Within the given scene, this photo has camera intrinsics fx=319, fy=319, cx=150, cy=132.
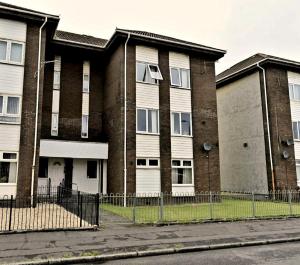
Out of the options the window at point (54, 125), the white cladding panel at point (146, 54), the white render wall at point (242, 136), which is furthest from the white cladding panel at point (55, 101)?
the white render wall at point (242, 136)

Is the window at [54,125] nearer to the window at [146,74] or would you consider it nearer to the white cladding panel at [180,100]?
the window at [146,74]

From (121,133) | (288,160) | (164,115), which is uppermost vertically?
(164,115)

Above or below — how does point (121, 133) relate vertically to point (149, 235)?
above

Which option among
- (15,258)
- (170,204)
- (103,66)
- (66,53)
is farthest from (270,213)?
(66,53)

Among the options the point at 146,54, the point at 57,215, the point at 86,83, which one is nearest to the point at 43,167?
the point at 86,83

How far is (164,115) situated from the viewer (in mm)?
19328

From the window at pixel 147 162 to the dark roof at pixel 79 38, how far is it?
8368mm

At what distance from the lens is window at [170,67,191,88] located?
20172mm

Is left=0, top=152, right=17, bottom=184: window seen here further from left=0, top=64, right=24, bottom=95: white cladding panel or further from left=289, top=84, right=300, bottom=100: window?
left=289, top=84, right=300, bottom=100: window

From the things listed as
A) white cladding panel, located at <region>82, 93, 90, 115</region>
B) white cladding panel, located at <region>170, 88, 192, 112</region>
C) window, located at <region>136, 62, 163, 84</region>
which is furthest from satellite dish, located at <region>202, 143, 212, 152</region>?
white cladding panel, located at <region>82, 93, 90, 115</region>

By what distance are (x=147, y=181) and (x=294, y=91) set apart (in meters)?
13.4

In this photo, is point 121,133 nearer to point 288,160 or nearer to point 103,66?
point 103,66

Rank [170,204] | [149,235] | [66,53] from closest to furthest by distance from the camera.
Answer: [149,235]
[170,204]
[66,53]

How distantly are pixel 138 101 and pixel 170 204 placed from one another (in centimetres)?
625
